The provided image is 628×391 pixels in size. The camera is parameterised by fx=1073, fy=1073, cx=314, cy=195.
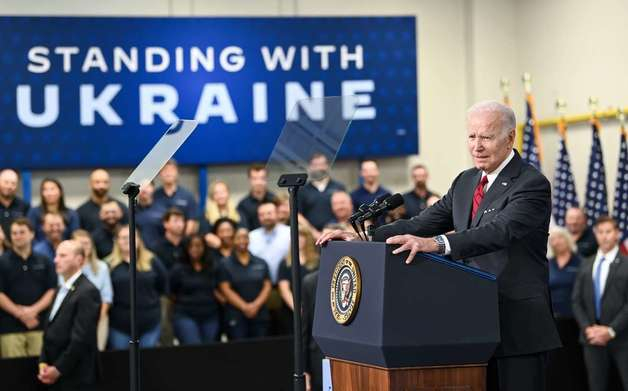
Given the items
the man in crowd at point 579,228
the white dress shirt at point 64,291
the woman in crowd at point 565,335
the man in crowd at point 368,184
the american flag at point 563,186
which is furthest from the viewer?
the american flag at point 563,186

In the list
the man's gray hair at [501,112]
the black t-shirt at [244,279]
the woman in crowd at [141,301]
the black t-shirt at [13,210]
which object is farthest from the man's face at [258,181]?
the man's gray hair at [501,112]

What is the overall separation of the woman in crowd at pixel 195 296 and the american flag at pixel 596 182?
4.15 m

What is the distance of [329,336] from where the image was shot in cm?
369

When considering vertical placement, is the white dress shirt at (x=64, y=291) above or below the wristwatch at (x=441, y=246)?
below

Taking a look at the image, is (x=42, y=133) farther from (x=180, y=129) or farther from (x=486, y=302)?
(x=486, y=302)

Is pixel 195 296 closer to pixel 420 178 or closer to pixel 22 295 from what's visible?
pixel 22 295

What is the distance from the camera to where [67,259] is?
7020 millimetres

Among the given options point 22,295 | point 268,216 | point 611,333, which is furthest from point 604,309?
point 22,295

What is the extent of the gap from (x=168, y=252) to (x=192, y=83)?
2972 millimetres

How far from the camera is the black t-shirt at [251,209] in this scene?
1007 cm

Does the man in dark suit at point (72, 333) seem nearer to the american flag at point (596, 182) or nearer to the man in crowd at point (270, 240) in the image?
the man in crowd at point (270, 240)

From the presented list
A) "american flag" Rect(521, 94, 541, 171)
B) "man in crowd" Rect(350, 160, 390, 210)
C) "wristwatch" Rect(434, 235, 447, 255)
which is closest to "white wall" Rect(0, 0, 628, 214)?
"american flag" Rect(521, 94, 541, 171)

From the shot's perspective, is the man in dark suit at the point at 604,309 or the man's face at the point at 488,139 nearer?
the man's face at the point at 488,139

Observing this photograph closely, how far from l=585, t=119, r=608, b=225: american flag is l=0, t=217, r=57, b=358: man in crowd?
5381 millimetres
